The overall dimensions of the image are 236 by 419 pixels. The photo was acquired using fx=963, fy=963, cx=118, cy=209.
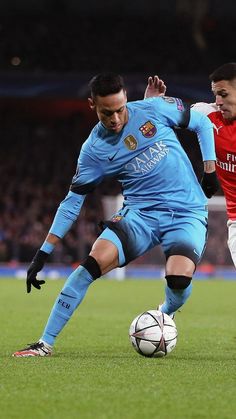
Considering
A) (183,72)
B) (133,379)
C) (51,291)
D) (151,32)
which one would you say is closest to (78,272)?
(133,379)

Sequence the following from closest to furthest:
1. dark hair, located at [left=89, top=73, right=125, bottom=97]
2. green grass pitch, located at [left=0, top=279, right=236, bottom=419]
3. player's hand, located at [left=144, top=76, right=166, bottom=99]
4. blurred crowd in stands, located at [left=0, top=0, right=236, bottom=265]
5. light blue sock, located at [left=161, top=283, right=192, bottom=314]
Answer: green grass pitch, located at [left=0, top=279, right=236, bottom=419], dark hair, located at [left=89, top=73, right=125, bottom=97], light blue sock, located at [left=161, top=283, right=192, bottom=314], player's hand, located at [left=144, top=76, right=166, bottom=99], blurred crowd in stands, located at [left=0, top=0, right=236, bottom=265]

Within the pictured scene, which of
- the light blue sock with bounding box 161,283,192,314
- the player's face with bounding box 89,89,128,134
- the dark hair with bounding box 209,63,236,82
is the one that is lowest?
the light blue sock with bounding box 161,283,192,314

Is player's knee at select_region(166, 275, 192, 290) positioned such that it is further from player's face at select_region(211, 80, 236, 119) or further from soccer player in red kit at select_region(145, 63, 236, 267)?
player's face at select_region(211, 80, 236, 119)

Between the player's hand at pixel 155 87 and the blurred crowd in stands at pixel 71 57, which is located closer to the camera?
the player's hand at pixel 155 87

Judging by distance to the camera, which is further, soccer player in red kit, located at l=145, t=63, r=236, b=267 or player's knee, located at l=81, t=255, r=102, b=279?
soccer player in red kit, located at l=145, t=63, r=236, b=267

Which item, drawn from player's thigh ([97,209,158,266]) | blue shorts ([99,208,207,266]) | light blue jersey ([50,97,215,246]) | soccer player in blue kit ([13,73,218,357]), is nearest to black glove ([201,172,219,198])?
soccer player in blue kit ([13,73,218,357])

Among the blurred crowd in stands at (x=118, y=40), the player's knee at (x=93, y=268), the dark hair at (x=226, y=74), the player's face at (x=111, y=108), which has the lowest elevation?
the player's knee at (x=93, y=268)

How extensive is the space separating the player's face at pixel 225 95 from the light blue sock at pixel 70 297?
1.57 m

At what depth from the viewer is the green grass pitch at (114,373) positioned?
438cm

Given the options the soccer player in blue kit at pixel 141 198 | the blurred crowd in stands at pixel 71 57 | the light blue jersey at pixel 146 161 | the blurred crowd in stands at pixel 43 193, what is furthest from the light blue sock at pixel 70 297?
the blurred crowd in stands at pixel 71 57

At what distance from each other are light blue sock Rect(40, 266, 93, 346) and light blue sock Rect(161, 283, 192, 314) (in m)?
0.66

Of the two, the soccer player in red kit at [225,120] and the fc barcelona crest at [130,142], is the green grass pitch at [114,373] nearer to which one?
the soccer player in red kit at [225,120]

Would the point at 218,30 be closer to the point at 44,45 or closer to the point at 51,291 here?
the point at 44,45

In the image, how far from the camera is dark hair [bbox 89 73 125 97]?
6.25 meters
